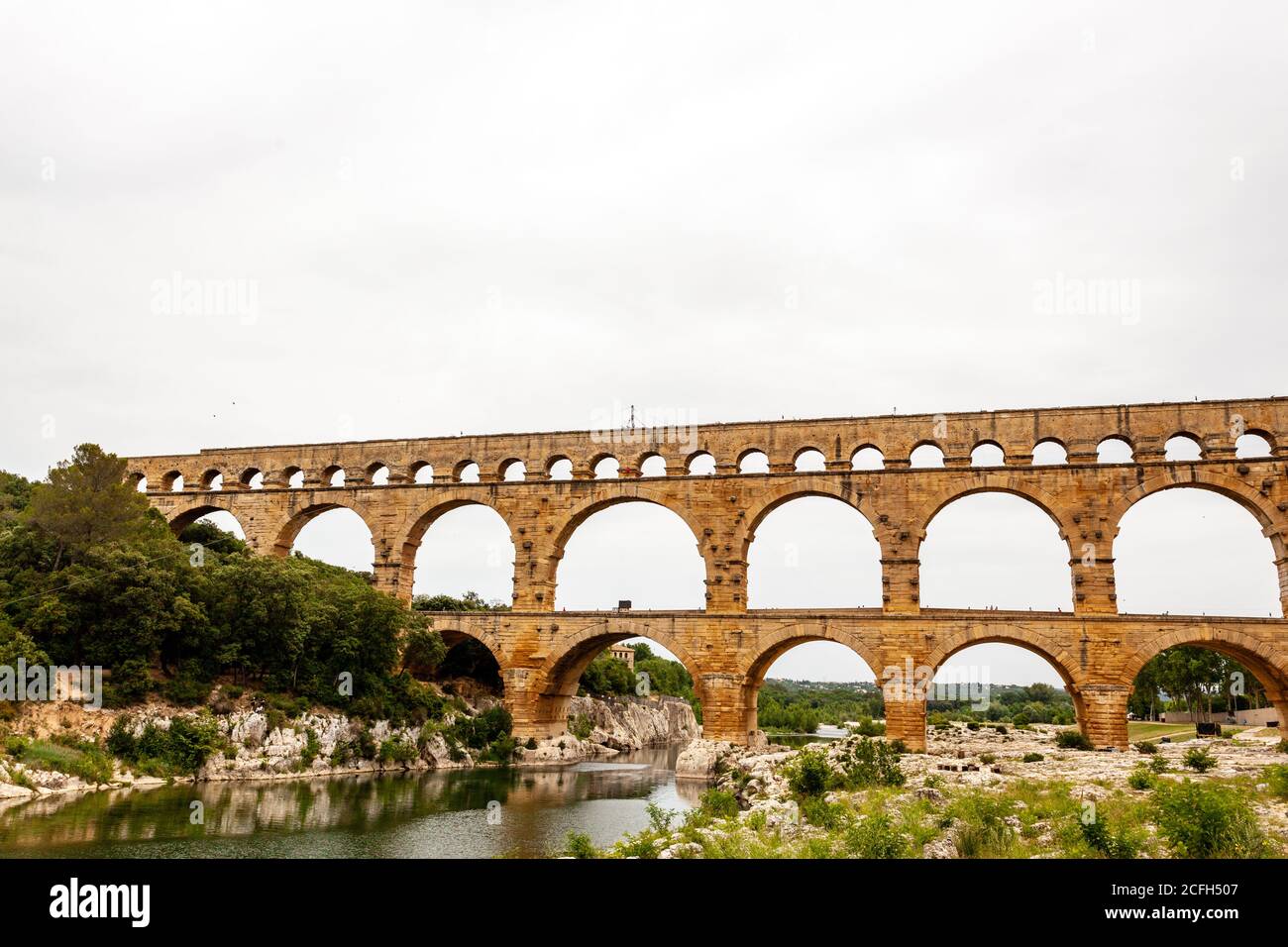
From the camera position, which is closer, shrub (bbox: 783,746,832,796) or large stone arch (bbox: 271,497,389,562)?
shrub (bbox: 783,746,832,796)

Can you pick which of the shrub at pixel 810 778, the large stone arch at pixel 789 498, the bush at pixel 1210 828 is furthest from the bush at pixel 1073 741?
the bush at pixel 1210 828

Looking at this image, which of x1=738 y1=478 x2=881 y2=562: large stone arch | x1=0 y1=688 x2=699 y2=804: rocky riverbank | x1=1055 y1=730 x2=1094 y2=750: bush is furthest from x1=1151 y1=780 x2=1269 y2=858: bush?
x1=0 y1=688 x2=699 y2=804: rocky riverbank

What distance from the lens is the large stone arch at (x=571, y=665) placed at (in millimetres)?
30844

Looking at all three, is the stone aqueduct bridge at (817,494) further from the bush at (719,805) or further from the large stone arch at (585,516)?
the bush at (719,805)

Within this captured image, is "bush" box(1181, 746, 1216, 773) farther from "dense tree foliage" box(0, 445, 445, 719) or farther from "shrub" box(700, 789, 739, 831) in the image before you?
"dense tree foliage" box(0, 445, 445, 719)

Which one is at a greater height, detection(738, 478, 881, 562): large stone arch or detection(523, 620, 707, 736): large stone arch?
detection(738, 478, 881, 562): large stone arch

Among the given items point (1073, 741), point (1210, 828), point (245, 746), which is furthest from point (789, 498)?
point (1210, 828)

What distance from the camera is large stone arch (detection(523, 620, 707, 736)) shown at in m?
30.8

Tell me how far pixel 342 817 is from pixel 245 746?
7514mm

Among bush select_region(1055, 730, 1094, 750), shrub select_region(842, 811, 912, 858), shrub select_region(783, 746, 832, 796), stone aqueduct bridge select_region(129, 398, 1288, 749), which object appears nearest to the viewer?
shrub select_region(842, 811, 912, 858)

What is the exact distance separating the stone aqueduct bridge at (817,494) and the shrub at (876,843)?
57.4ft

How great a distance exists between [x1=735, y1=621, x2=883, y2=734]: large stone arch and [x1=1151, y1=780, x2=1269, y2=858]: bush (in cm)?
1748

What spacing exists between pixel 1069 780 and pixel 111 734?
74.9ft
